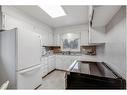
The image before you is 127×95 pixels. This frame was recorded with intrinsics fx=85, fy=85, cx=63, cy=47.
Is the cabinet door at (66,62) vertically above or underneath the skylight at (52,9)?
underneath

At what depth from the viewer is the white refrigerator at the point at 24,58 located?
60.7 inches

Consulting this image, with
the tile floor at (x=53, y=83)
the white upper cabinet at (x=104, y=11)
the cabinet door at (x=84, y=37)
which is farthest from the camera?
the cabinet door at (x=84, y=37)

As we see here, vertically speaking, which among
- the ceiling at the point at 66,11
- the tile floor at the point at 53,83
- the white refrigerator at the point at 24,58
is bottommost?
the tile floor at the point at 53,83

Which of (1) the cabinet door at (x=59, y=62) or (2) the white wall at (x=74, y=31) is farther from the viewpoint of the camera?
(1) the cabinet door at (x=59, y=62)

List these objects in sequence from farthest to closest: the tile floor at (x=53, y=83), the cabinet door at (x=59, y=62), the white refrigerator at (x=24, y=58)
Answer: the cabinet door at (x=59, y=62), the tile floor at (x=53, y=83), the white refrigerator at (x=24, y=58)

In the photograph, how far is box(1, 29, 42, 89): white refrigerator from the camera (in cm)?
154

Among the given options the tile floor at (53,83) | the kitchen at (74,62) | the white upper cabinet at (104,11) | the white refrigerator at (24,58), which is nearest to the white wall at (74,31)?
the kitchen at (74,62)

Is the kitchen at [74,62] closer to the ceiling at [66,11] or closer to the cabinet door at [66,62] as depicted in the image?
the ceiling at [66,11]

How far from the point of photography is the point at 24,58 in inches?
66.1

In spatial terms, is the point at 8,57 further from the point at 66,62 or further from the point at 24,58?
the point at 66,62

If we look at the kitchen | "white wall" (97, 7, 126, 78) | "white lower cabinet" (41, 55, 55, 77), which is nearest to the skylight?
the kitchen

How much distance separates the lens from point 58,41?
4.39 metres
